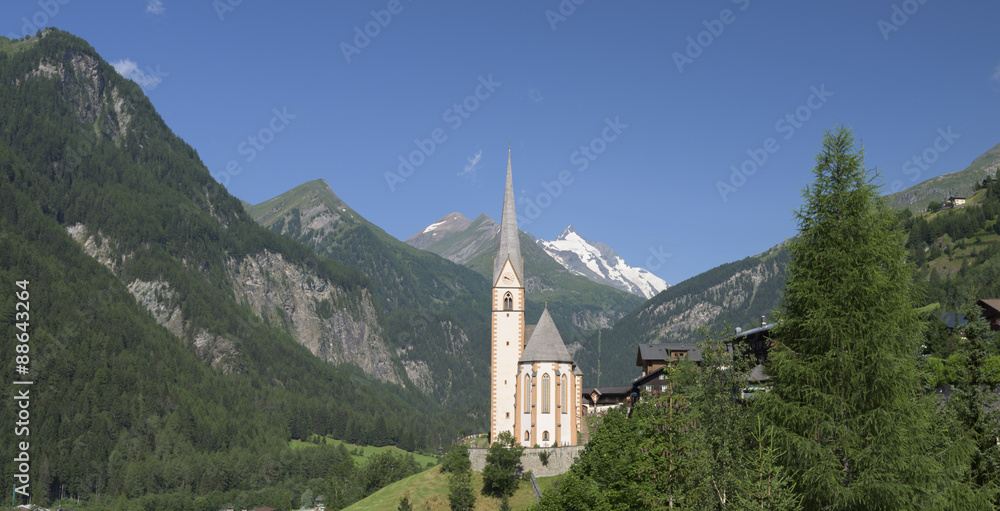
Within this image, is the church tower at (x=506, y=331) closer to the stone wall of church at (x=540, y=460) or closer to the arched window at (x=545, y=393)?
the arched window at (x=545, y=393)

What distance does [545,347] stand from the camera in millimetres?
121625

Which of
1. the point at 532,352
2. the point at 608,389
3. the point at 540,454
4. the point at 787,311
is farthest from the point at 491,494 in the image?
the point at 787,311

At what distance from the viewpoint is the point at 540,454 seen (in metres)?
113

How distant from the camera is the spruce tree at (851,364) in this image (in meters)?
31.2

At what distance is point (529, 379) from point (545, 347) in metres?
5.31

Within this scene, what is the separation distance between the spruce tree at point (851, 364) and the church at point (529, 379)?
83.2 m

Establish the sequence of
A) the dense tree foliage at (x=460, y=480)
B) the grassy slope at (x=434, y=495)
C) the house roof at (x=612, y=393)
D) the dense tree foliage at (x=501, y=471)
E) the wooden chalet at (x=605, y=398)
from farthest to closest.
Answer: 1. the house roof at (x=612, y=393)
2. the wooden chalet at (x=605, y=398)
3. the dense tree foliage at (x=501, y=471)
4. the grassy slope at (x=434, y=495)
5. the dense tree foliage at (x=460, y=480)

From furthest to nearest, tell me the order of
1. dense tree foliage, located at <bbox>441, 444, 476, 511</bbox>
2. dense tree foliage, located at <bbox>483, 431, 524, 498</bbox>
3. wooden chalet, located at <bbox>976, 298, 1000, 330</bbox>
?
dense tree foliage, located at <bbox>483, 431, 524, 498</bbox>, dense tree foliage, located at <bbox>441, 444, 476, 511</bbox>, wooden chalet, located at <bbox>976, 298, 1000, 330</bbox>

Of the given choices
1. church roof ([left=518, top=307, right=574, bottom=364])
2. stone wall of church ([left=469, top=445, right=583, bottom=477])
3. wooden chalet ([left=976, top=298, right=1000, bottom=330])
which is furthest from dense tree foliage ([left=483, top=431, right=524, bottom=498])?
wooden chalet ([left=976, top=298, right=1000, bottom=330])

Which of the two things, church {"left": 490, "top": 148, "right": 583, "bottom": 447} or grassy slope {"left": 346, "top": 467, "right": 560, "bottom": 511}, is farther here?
church {"left": 490, "top": 148, "right": 583, "bottom": 447}

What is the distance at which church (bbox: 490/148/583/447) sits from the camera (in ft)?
386

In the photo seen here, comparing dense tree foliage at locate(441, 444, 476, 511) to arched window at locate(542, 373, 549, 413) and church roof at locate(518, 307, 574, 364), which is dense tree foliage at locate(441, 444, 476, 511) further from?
church roof at locate(518, 307, 574, 364)

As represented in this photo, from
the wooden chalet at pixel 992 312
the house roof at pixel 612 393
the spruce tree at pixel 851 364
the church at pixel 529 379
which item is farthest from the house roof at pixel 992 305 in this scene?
the spruce tree at pixel 851 364

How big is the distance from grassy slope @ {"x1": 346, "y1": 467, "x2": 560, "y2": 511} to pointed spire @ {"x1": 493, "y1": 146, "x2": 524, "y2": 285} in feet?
106
